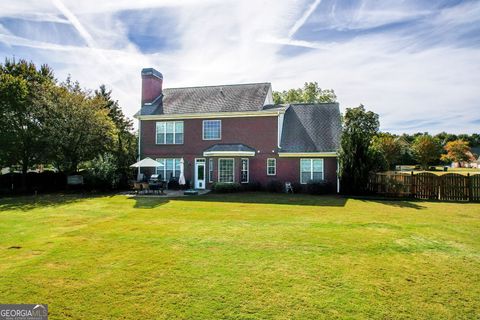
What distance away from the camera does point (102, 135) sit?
26.0 m

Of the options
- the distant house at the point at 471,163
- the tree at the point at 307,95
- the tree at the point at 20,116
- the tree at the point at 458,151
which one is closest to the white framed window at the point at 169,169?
the tree at the point at 20,116

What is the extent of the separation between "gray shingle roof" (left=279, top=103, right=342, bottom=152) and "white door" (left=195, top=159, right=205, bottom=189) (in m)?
6.73

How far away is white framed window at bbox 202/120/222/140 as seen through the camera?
26.2m

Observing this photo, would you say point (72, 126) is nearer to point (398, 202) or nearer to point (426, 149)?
point (398, 202)

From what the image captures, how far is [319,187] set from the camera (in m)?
22.7

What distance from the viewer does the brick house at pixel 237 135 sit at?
961 inches

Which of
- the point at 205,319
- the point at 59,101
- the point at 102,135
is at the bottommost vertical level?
the point at 205,319

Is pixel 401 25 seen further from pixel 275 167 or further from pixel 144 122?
pixel 144 122

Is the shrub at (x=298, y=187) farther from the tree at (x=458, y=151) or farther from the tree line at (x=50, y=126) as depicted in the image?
the tree at (x=458, y=151)

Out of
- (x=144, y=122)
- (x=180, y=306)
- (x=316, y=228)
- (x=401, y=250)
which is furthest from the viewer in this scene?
(x=144, y=122)

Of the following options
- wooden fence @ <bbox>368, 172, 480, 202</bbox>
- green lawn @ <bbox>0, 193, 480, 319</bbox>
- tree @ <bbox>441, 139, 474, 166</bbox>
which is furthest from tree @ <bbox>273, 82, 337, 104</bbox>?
tree @ <bbox>441, 139, 474, 166</bbox>

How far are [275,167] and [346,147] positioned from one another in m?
5.71

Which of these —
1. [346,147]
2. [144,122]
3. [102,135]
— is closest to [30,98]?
[102,135]

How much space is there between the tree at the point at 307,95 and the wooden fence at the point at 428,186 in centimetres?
2800
